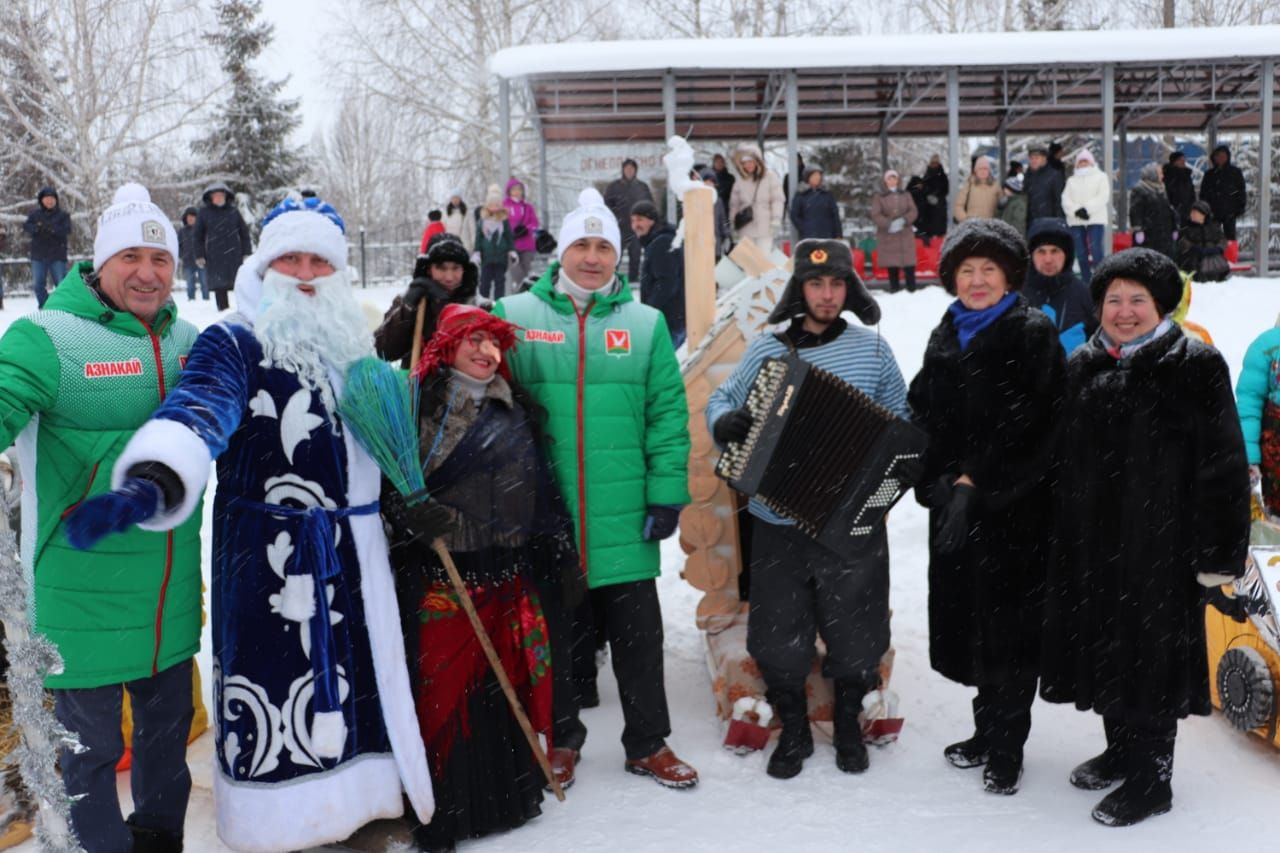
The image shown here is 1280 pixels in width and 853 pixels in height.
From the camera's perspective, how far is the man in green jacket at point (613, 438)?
13.0 feet

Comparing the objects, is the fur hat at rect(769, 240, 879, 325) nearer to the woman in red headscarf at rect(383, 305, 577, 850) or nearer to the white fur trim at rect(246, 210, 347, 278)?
the woman in red headscarf at rect(383, 305, 577, 850)

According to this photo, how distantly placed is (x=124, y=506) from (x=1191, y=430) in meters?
3.14

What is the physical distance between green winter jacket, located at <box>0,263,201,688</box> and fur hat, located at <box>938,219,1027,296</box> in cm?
266

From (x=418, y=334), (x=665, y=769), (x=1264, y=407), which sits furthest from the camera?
(x=1264, y=407)

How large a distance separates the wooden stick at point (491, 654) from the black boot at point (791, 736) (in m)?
0.91

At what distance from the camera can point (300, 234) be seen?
3.26 meters

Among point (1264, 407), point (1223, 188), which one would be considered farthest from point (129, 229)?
point (1223, 188)

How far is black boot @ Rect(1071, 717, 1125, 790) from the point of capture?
397cm

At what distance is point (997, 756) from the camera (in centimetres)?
400

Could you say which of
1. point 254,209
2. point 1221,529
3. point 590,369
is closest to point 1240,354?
point 1221,529

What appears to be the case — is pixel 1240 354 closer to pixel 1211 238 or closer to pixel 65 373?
pixel 1211 238

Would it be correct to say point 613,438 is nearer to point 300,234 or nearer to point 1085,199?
point 300,234

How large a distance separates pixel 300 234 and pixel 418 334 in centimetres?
76

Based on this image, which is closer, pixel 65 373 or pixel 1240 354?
pixel 65 373
